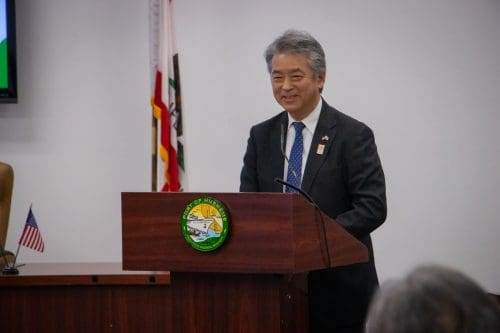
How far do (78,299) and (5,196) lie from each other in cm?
117

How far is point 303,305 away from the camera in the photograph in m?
2.73

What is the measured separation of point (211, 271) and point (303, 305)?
0.41 metres

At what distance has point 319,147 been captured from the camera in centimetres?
300

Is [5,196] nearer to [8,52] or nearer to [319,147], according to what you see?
[8,52]

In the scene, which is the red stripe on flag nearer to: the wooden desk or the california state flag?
the california state flag

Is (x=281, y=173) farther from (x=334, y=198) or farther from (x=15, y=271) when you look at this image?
(x=15, y=271)

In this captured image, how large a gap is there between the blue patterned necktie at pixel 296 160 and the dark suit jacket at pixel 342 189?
34 millimetres

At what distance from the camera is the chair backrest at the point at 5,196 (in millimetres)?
4312

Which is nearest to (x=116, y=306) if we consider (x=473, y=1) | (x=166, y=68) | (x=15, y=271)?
(x=15, y=271)

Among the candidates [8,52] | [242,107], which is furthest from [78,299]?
[8,52]

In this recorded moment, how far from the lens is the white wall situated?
5.22 meters

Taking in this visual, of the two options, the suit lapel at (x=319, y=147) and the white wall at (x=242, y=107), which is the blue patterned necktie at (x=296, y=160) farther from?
the white wall at (x=242, y=107)

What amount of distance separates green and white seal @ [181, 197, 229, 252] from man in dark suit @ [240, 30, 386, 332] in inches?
23.0

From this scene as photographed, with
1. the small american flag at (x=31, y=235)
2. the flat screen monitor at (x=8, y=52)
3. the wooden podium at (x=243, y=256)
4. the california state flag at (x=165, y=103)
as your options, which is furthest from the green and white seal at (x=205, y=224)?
the flat screen monitor at (x=8, y=52)
